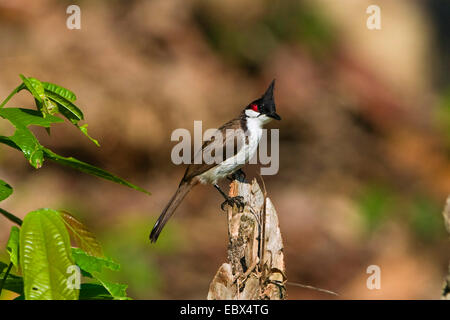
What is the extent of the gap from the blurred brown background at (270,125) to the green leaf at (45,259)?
159 inches

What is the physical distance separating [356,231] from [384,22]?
107 inches

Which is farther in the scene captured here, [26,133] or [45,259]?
[26,133]

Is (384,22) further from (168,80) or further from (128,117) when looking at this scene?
(128,117)

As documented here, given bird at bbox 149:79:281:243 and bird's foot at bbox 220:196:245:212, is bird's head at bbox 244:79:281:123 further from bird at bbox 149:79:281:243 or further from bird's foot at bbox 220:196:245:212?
bird's foot at bbox 220:196:245:212

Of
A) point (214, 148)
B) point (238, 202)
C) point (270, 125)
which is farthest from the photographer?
point (270, 125)

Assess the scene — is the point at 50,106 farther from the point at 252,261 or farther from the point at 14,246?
the point at 252,261

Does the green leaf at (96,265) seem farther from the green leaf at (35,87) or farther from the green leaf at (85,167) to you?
the green leaf at (35,87)

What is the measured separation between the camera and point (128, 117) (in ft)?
20.6

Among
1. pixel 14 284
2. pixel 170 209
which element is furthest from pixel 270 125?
pixel 14 284

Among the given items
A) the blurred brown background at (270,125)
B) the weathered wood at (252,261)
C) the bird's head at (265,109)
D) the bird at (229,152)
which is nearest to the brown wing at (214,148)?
the bird at (229,152)

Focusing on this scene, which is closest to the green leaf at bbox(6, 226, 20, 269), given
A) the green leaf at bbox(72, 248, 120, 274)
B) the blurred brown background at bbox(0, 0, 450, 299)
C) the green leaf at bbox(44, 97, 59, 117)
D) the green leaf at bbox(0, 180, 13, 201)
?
the green leaf at bbox(0, 180, 13, 201)

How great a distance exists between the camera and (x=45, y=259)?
4.03 ft

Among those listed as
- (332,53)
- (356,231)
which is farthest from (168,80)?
(356,231)

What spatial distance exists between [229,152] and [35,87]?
2.40m
